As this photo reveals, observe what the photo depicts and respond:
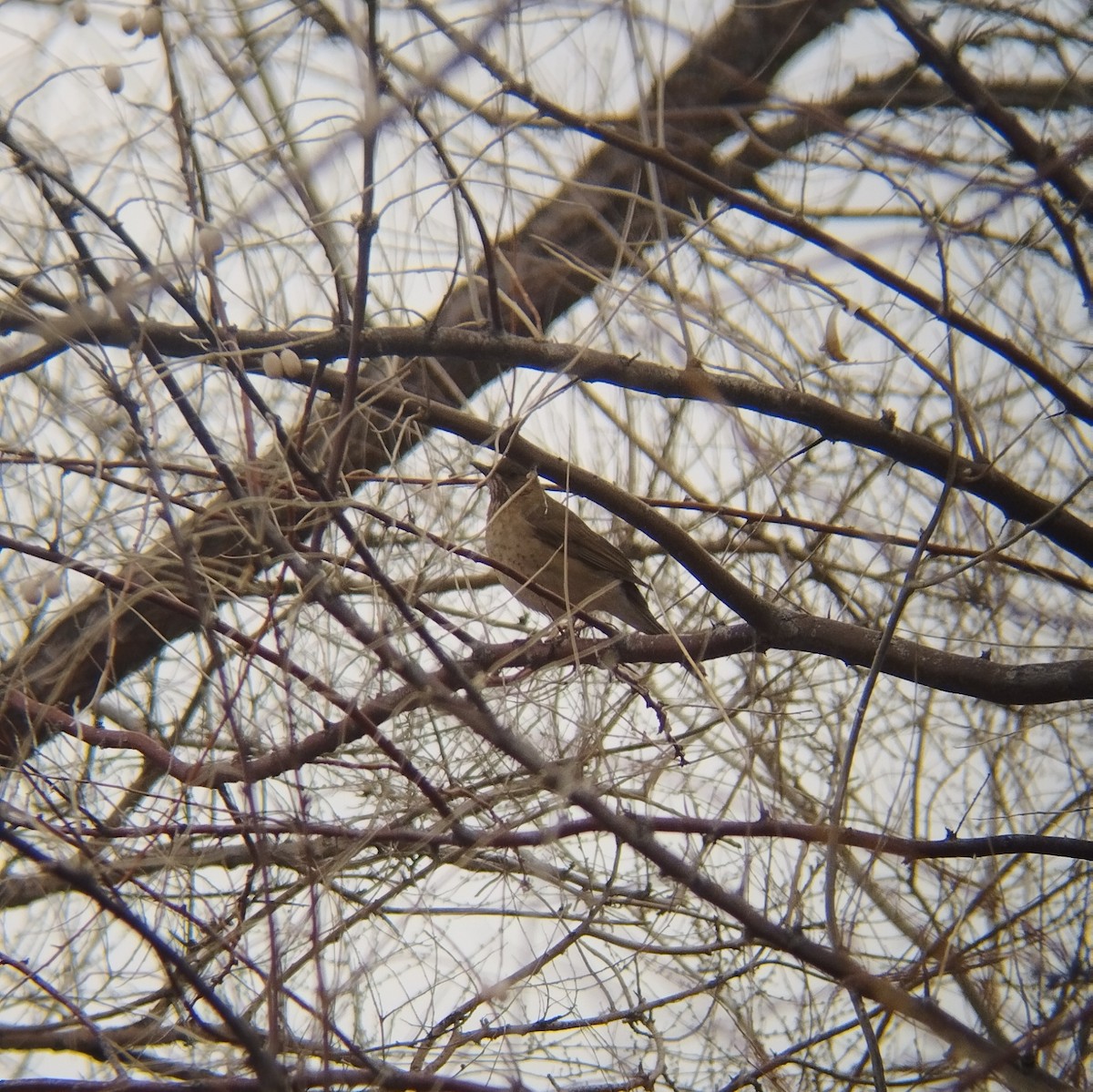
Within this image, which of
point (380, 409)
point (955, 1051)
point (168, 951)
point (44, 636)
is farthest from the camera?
point (380, 409)

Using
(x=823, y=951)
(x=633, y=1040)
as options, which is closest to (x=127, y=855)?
(x=633, y=1040)

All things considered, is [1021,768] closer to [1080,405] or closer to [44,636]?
[1080,405]

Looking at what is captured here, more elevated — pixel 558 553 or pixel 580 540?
pixel 580 540

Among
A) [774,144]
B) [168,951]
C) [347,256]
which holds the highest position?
[774,144]

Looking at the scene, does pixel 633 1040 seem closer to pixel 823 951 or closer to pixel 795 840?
pixel 795 840

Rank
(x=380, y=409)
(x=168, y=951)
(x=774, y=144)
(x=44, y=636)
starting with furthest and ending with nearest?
(x=774, y=144)
(x=380, y=409)
(x=44, y=636)
(x=168, y=951)

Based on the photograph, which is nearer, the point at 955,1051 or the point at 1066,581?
the point at 955,1051

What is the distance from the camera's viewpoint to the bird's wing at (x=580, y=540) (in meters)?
3.65

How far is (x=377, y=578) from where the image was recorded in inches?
80.5

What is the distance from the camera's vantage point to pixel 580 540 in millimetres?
3670

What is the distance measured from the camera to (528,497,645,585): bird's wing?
3.65m

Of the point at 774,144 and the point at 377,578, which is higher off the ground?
the point at 774,144

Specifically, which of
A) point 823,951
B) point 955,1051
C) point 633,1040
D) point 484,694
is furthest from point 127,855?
point 955,1051

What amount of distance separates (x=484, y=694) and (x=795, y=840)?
2.31 ft
